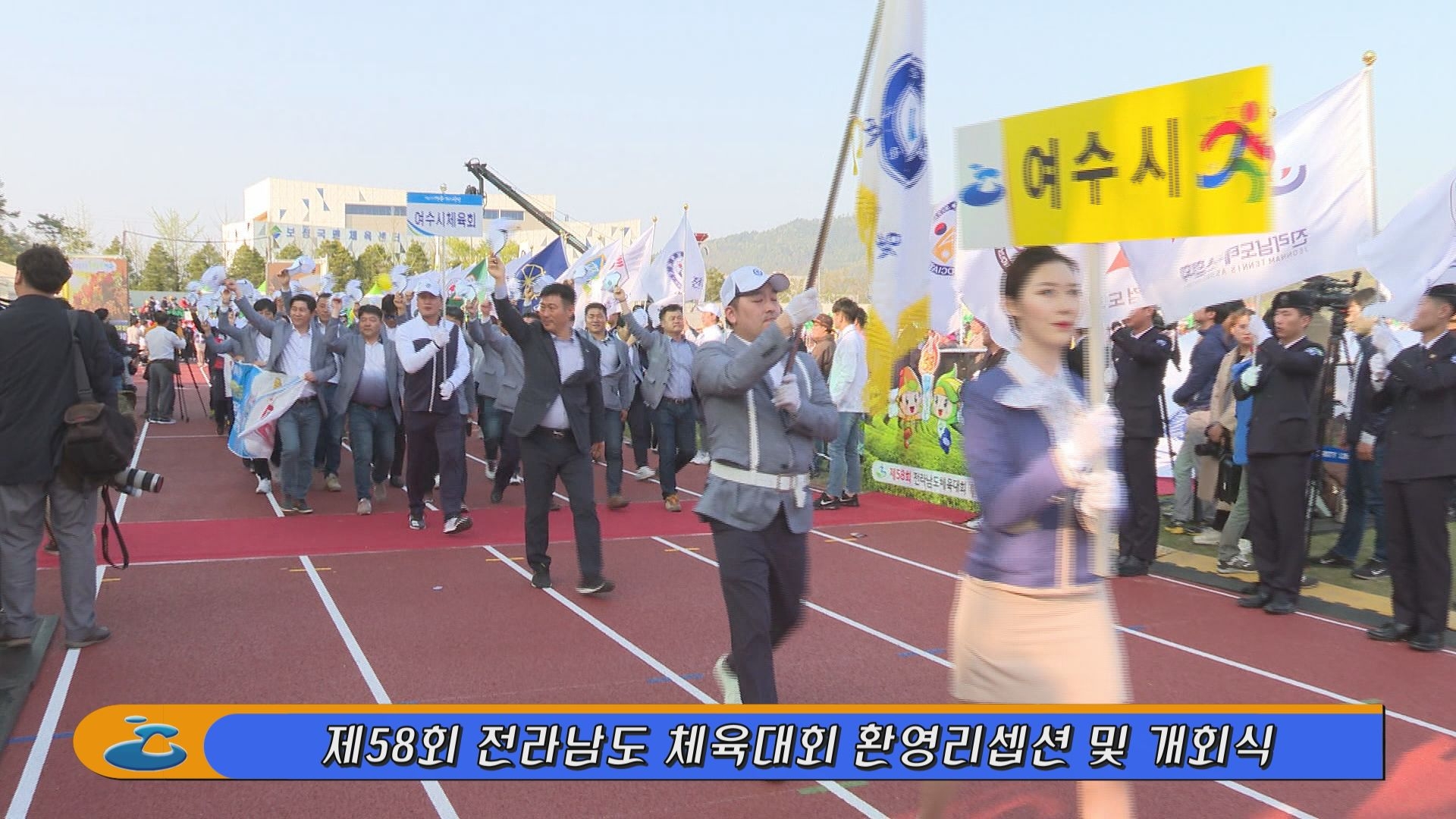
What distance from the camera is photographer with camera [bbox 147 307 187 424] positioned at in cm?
1936

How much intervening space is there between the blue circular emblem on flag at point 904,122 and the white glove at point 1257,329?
508 cm

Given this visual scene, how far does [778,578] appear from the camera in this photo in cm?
430

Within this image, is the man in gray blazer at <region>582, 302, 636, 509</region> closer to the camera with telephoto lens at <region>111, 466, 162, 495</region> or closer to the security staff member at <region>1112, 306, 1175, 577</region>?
the security staff member at <region>1112, 306, 1175, 577</region>

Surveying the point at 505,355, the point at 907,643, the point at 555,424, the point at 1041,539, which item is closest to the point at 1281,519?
the point at 907,643

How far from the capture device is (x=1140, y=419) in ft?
26.3

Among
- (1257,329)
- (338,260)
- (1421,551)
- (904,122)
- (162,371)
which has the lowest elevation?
(1421,551)

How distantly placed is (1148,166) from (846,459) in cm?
815

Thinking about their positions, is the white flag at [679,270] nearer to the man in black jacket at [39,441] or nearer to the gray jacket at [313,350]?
the gray jacket at [313,350]

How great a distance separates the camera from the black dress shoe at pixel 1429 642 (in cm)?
610

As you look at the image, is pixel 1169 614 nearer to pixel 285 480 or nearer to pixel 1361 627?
pixel 1361 627

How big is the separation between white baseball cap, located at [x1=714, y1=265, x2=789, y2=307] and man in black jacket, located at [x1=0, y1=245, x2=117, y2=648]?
381cm

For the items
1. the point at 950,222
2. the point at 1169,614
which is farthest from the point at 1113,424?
the point at 950,222

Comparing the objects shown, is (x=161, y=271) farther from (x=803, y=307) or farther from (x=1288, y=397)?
(x=803, y=307)

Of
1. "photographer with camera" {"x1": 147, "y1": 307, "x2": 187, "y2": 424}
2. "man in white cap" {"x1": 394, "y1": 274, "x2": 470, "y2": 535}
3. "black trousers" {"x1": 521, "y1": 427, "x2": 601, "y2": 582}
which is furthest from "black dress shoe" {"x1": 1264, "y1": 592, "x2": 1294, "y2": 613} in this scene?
"photographer with camera" {"x1": 147, "y1": 307, "x2": 187, "y2": 424}
